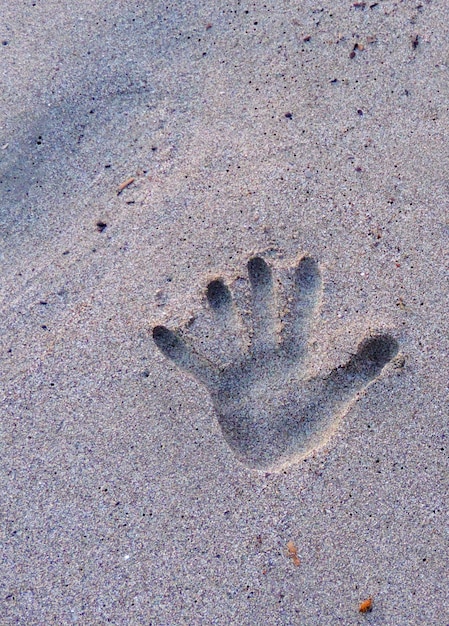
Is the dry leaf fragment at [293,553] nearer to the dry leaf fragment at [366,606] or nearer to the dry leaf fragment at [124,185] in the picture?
the dry leaf fragment at [366,606]

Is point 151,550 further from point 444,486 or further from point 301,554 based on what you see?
point 444,486

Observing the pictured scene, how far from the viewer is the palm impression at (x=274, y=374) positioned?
1622 mm

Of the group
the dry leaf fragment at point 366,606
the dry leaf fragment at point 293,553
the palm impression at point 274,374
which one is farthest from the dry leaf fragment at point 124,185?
the dry leaf fragment at point 366,606

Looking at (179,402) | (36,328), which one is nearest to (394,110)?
(179,402)

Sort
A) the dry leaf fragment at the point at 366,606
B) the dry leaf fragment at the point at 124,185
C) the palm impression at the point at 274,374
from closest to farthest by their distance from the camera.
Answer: the dry leaf fragment at the point at 366,606, the palm impression at the point at 274,374, the dry leaf fragment at the point at 124,185

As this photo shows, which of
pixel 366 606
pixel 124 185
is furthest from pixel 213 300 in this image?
pixel 366 606

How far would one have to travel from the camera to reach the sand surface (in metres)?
1.54

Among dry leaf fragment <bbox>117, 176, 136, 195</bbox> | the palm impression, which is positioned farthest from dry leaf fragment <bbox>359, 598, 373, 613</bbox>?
dry leaf fragment <bbox>117, 176, 136, 195</bbox>

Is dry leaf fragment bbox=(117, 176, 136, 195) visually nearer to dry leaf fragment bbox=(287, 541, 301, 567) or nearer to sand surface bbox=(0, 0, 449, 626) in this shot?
sand surface bbox=(0, 0, 449, 626)

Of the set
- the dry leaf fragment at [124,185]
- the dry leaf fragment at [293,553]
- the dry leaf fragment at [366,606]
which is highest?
the dry leaf fragment at [124,185]

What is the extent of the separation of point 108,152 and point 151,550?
3.42ft

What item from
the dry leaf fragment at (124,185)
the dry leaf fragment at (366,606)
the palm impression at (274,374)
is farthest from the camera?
the dry leaf fragment at (124,185)

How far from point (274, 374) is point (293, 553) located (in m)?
0.43

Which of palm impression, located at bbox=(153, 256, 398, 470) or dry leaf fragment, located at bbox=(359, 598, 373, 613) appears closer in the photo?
dry leaf fragment, located at bbox=(359, 598, 373, 613)
